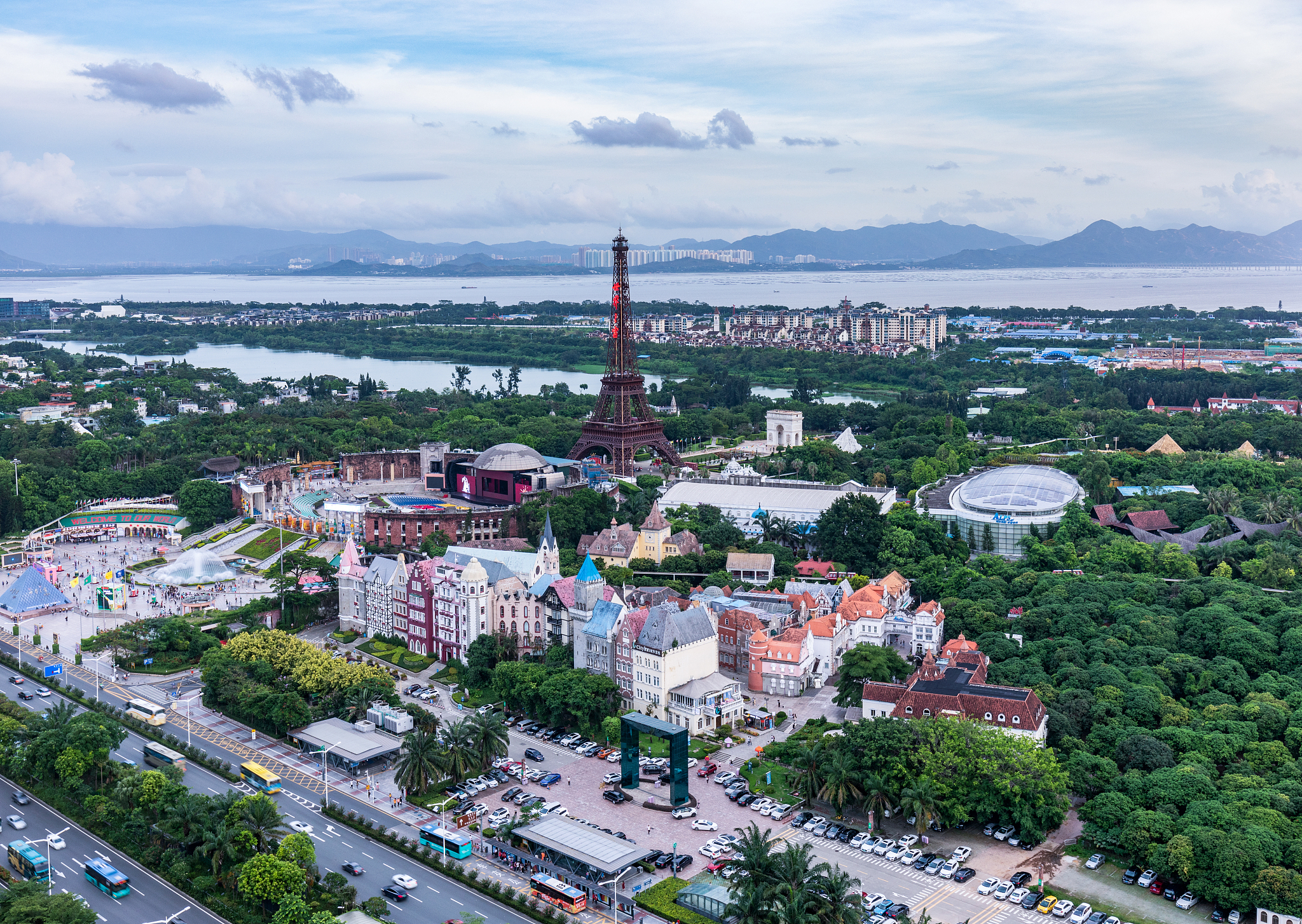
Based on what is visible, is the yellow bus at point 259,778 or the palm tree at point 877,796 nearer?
the palm tree at point 877,796

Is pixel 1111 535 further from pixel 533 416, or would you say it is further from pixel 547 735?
pixel 533 416

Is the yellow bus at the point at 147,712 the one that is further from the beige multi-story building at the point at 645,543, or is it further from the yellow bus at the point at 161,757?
the beige multi-story building at the point at 645,543

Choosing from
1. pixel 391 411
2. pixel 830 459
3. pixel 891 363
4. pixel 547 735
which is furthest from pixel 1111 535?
pixel 891 363

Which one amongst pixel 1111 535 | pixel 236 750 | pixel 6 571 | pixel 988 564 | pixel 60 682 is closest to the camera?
pixel 236 750

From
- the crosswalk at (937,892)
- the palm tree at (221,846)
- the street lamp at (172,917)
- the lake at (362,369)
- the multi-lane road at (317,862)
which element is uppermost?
the lake at (362,369)

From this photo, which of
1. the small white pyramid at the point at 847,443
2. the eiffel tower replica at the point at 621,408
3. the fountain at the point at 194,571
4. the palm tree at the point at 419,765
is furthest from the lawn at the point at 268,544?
the small white pyramid at the point at 847,443

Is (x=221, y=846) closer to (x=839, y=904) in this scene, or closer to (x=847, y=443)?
(x=839, y=904)

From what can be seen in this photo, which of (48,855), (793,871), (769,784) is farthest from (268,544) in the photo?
(793,871)
